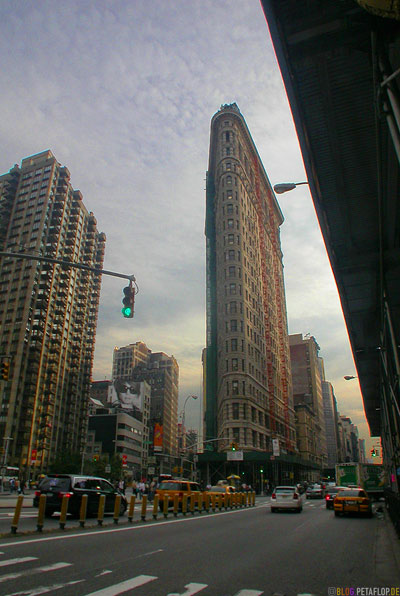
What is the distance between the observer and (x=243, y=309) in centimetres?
7494

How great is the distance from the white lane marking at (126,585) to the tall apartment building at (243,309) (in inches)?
2126

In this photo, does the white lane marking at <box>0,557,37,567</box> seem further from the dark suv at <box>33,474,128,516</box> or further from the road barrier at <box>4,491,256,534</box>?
the dark suv at <box>33,474,128,516</box>

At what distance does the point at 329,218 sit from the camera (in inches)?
547

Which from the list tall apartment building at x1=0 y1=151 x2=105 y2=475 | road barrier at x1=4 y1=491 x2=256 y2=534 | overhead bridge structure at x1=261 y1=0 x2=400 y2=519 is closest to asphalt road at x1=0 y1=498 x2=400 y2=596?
road barrier at x1=4 y1=491 x2=256 y2=534

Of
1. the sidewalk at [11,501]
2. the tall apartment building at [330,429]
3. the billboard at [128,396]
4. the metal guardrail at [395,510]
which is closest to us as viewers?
the metal guardrail at [395,510]

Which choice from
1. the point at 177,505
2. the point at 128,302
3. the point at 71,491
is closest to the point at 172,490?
the point at 177,505

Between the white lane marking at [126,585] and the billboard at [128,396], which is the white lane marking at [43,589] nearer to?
the white lane marking at [126,585]

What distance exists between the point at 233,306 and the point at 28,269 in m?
52.1

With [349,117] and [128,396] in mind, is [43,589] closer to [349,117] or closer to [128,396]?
[349,117]

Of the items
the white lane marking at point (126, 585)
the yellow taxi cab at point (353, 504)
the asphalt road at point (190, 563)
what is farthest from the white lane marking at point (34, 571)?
the yellow taxi cab at point (353, 504)

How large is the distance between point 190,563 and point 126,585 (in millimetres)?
2299

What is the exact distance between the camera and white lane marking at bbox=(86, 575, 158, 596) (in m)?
5.78

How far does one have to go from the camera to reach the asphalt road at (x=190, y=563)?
20.6 feet

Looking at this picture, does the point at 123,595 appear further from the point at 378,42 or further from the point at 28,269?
the point at 28,269
